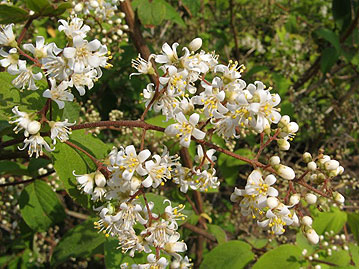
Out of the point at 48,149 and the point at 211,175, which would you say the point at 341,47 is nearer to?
the point at 211,175

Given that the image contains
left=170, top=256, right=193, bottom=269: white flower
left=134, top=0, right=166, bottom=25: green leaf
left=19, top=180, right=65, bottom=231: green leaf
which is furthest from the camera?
left=134, top=0, right=166, bottom=25: green leaf

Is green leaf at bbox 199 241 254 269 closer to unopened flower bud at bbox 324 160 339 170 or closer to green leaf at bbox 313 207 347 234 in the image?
green leaf at bbox 313 207 347 234

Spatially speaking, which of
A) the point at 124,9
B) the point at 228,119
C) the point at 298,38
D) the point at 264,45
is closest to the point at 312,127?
the point at 298,38

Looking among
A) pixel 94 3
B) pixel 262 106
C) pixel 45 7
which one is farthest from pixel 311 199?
pixel 94 3

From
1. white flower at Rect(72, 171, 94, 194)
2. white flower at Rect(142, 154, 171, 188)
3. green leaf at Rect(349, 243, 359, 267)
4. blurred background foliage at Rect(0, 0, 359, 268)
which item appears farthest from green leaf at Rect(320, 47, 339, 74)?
white flower at Rect(72, 171, 94, 194)

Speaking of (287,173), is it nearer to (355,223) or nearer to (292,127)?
(292,127)

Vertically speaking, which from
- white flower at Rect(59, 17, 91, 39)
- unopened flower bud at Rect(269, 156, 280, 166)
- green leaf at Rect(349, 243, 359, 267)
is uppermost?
white flower at Rect(59, 17, 91, 39)
